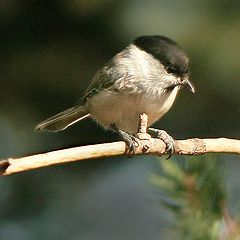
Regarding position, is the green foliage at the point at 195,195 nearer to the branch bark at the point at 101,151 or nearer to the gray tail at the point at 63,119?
the branch bark at the point at 101,151

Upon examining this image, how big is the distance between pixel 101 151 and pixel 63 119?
2.73ft

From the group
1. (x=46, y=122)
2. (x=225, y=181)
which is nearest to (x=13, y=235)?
(x=46, y=122)

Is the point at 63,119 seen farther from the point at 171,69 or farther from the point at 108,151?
the point at 108,151

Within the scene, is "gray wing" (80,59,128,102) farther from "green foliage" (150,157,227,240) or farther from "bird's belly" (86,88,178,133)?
"green foliage" (150,157,227,240)

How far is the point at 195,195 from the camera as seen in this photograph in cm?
60

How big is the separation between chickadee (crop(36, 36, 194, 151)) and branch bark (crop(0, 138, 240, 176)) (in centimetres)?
41

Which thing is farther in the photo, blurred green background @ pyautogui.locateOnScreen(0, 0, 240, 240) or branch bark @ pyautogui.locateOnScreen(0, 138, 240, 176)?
blurred green background @ pyautogui.locateOnScreen(0, 0, 240, 240)

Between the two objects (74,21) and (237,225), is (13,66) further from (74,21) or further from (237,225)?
(237,225)

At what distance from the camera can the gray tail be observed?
1493mm

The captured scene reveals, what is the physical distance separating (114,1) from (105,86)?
0.17 metres

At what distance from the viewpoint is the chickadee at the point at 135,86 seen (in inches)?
54.3

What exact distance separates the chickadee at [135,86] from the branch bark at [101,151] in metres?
0.41

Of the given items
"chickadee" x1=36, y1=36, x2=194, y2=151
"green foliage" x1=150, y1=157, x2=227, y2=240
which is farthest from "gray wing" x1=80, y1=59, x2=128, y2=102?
"green foliage" x1=150, y1=157, x2=227, y2=240

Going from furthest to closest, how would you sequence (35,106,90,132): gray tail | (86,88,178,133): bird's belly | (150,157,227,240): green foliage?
1. (35,106,90,132): gray tail
2. (86,88,178,133): bird's belly
3. (150,157,227,240): green foliage
